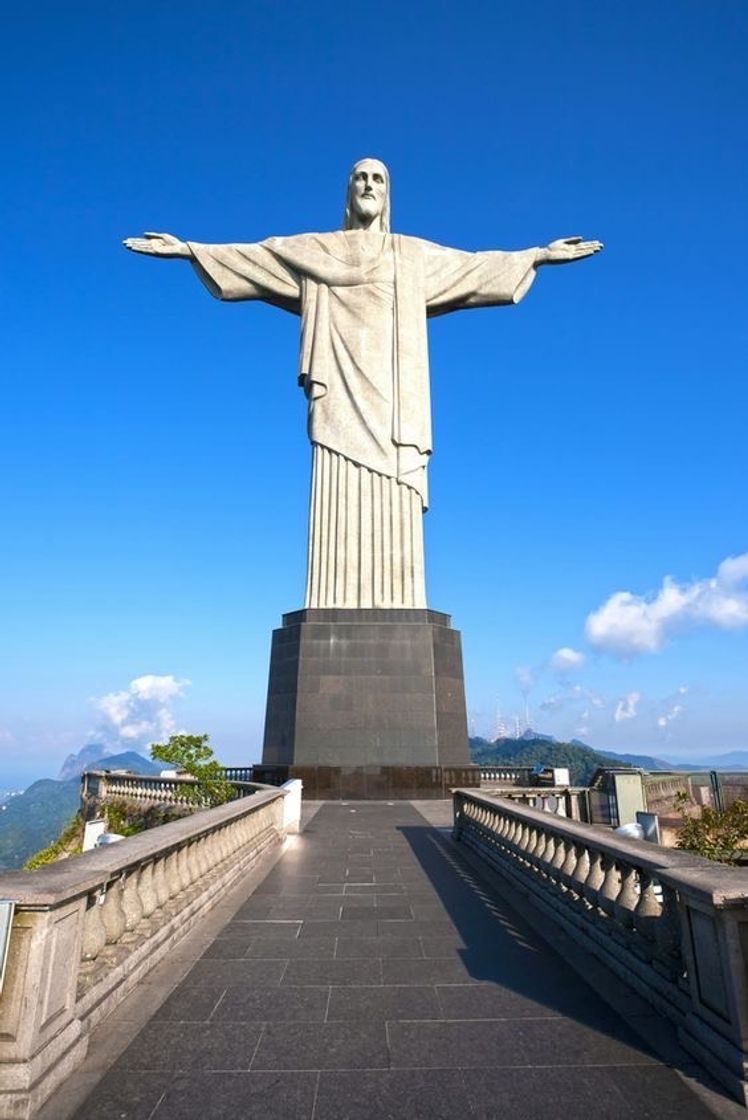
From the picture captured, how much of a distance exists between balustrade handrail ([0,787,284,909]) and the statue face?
59.7ft

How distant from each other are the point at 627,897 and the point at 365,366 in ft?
52.5

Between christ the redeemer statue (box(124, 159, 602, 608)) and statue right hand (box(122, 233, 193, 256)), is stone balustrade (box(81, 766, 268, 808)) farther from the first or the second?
statue right hand (box(122, 233, 193, 256))

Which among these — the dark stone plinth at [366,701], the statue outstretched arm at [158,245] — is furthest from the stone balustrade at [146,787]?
the statue outstretched arm at [158,245]

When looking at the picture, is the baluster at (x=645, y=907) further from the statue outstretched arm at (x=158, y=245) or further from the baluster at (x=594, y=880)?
the statue outstretched arm at (x=158, y=245)

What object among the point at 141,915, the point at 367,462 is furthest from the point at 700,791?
the point at 141,915

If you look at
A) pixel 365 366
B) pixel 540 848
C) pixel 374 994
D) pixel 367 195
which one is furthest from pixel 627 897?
pixel 367 195

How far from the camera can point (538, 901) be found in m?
6.48

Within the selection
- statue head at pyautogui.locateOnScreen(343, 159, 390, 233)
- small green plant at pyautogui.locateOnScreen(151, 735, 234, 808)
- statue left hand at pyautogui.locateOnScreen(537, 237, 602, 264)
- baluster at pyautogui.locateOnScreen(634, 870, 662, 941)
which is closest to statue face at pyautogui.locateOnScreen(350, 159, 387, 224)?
statue head at pyautogui.locateOnScreen(343, 159, 390, 233)

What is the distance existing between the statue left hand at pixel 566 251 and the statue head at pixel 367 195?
15.8 ft

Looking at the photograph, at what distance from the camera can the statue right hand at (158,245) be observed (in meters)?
18.3

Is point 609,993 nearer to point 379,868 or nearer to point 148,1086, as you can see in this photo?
point 148,1086

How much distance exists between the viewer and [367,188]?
1947 centimetres

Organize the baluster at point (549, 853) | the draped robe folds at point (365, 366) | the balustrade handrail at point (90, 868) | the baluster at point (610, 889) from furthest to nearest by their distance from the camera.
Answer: the draped robe folds at point (365, 366) → the baluster at point (549, 853) → the baluster at point (610, 889) → the balustrade handrail at point (90, 868)

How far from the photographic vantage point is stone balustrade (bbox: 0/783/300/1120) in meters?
2.97
